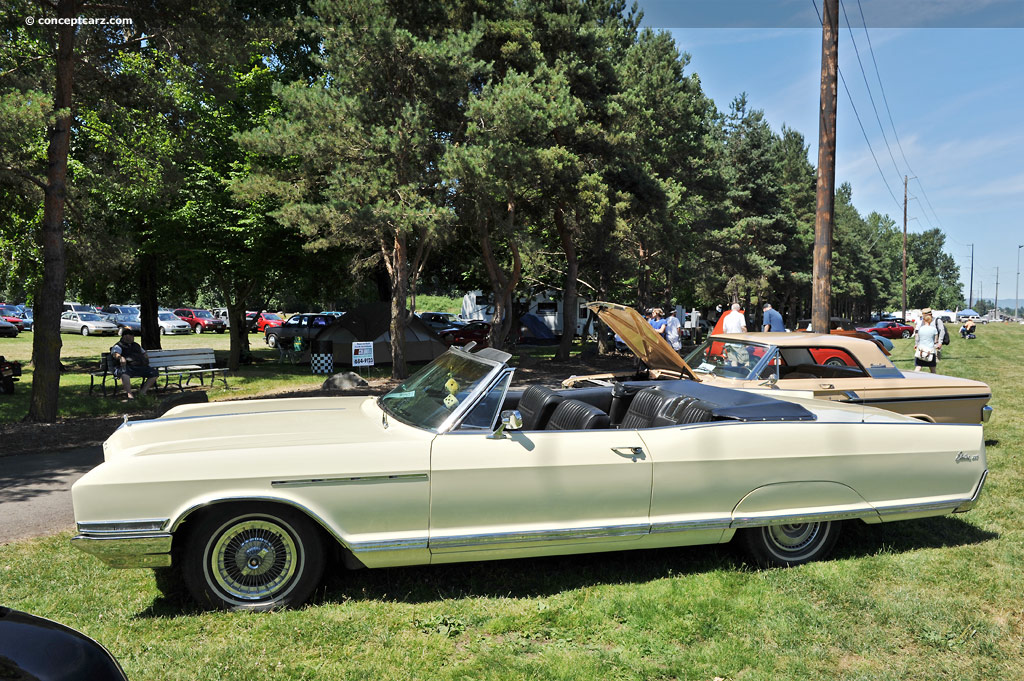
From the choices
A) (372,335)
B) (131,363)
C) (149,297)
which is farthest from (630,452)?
(149,297)

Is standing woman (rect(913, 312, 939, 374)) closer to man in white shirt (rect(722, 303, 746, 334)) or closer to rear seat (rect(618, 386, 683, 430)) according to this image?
man in white shirt (rect(722, 303, 746, 334))

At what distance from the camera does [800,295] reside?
54.0 m

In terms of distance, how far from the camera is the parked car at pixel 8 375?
14.7 metres

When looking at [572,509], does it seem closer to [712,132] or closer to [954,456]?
[954,456]

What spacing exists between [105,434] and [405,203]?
6.96m

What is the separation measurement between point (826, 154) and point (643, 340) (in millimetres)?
4565

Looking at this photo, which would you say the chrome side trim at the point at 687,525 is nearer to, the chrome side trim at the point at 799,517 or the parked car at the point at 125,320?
the chrome side trim at the point at 799,517

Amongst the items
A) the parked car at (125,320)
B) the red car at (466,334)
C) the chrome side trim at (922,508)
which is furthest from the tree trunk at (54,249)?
the parked car at (125,320)

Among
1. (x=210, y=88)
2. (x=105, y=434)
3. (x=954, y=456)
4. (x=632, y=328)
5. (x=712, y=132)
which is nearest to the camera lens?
(x=954, y=456)

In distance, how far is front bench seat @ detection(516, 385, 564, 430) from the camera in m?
5.05

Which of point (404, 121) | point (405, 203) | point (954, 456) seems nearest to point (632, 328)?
point (954, 456)

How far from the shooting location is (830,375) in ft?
27.3

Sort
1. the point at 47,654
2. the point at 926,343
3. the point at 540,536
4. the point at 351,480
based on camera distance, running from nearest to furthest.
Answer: the point at 47,654 < the point at 351,480 < the point at 540,536 < the point at 926,343

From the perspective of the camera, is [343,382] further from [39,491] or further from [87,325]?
[87,325]
